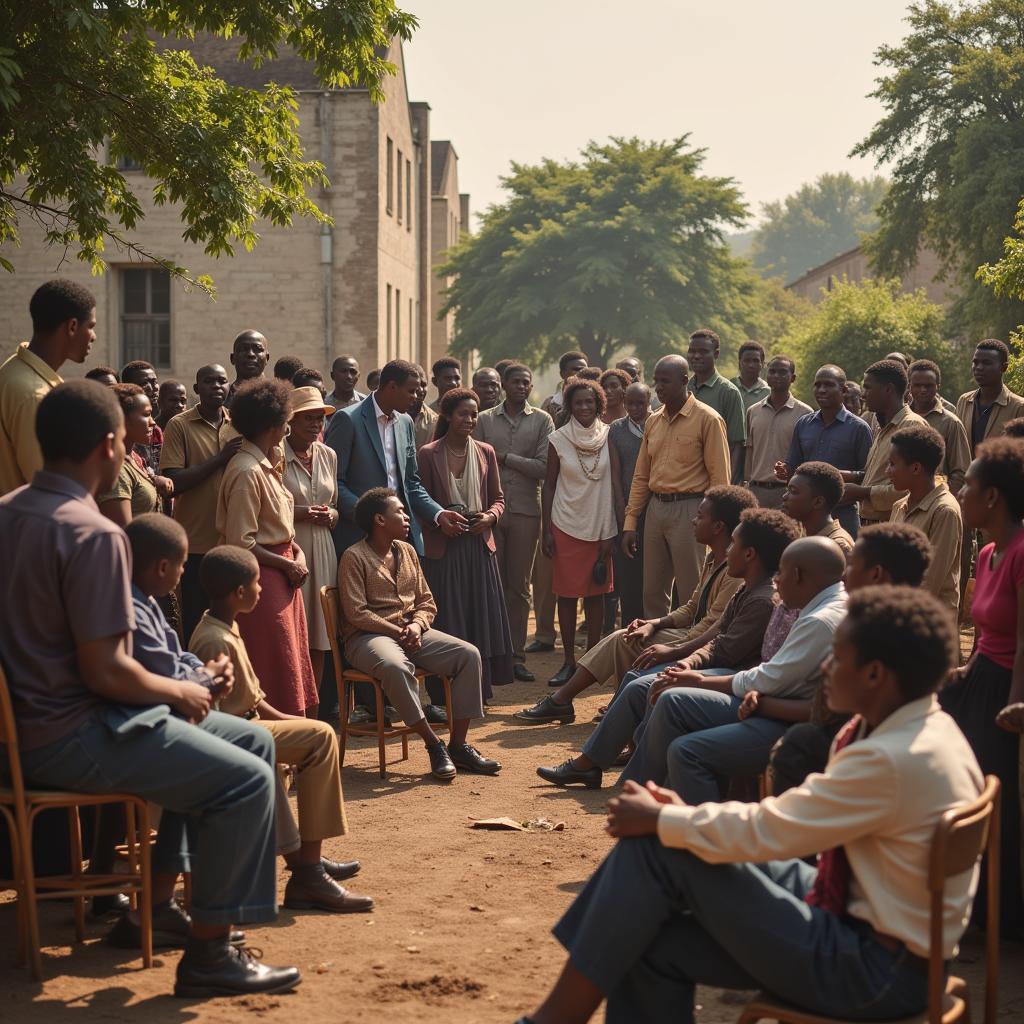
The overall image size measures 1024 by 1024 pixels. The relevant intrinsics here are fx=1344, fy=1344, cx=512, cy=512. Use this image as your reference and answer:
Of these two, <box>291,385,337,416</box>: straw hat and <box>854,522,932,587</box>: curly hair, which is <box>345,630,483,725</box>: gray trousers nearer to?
<box>291,385,337,416</box>: straw hat

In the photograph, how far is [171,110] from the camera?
37.8 ft

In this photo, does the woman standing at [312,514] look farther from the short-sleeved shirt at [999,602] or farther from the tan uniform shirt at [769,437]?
the tan uniform shirt at [769,437]

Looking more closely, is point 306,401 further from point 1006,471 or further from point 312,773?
point 1006,471

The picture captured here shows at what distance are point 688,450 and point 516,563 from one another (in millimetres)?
2131

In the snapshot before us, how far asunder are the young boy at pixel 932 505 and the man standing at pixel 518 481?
5261mm

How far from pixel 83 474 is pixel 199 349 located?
26.6 metres

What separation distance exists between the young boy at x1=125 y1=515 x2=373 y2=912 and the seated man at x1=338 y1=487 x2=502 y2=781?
2.03 m

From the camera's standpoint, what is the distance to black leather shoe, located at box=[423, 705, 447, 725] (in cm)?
891

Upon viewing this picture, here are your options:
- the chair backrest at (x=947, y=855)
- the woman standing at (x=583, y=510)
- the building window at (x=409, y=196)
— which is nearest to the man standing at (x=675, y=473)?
the woman standing at (x=583, y=510)

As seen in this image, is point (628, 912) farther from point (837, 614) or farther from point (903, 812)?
point (837, 614)

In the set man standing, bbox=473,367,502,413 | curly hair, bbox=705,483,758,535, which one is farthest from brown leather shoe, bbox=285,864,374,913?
man standing, bbox=473,367,502,413

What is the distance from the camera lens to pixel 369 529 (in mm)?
8070

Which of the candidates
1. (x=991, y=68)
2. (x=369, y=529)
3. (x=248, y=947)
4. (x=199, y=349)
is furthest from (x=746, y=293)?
(x=248, y=947)

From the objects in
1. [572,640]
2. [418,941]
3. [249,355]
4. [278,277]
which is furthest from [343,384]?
[278,277]
